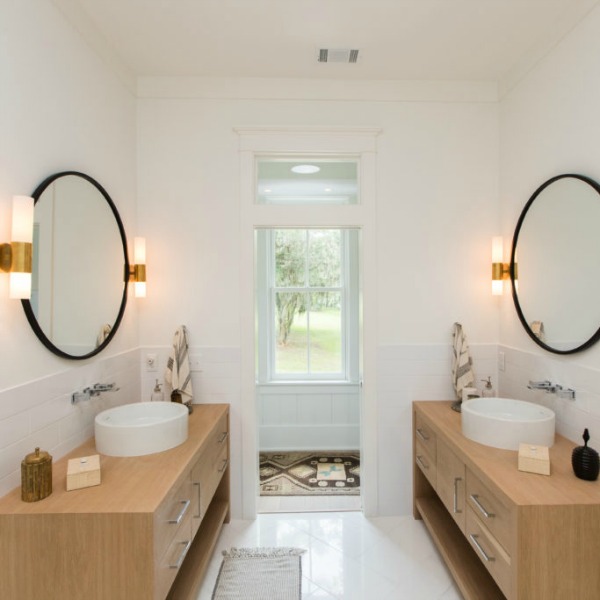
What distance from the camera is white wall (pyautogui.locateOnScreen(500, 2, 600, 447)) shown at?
6.17ft

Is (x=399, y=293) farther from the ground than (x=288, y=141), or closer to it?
closer to it

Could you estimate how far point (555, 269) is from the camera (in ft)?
7.01

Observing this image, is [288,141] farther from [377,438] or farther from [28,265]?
[377,438]

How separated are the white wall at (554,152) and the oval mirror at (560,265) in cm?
8

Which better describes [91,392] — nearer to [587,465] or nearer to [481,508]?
[481,508]

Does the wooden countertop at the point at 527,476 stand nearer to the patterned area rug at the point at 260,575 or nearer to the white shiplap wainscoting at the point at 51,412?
the patterned area rug at the point at 260,575

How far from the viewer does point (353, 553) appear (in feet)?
7.79

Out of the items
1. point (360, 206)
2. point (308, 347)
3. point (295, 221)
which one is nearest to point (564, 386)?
point (360, 206)

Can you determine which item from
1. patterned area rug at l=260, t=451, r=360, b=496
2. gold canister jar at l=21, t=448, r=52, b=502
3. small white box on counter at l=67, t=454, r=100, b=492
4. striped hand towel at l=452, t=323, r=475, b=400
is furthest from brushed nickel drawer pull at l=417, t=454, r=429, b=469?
gold canister jar at l=21, t=448, r=52, b=502

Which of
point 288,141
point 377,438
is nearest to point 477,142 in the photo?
point 288,141

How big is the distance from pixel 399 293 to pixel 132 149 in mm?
1970

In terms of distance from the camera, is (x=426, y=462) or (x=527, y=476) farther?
(x=426, y=462)

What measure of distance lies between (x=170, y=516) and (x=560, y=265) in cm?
216

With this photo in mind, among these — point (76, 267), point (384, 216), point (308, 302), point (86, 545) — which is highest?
point (384, 216)
